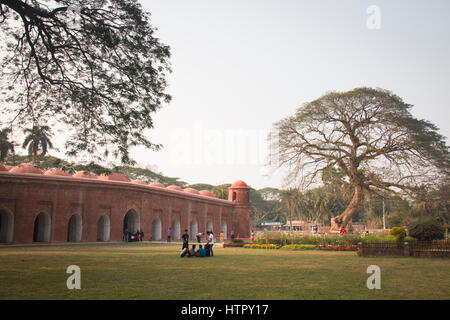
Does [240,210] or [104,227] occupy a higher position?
[240,210]

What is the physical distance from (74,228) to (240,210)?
20413 millimetres

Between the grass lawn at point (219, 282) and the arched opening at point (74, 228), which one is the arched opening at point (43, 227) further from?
the grass lawn at point (219, 282)

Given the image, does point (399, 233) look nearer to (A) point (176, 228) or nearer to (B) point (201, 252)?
(B) point (201, 252)

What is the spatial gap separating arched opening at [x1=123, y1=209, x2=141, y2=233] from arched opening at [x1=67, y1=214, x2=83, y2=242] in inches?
167

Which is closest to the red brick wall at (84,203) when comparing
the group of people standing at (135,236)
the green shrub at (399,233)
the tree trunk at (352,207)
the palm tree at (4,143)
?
the group of people standing at (135,236)

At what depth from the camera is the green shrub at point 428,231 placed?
13.9 m

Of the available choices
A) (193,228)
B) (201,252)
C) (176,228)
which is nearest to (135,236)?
(176,228)

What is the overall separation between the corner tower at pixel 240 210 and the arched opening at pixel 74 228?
20.0m

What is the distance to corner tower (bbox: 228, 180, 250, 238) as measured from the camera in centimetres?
4175

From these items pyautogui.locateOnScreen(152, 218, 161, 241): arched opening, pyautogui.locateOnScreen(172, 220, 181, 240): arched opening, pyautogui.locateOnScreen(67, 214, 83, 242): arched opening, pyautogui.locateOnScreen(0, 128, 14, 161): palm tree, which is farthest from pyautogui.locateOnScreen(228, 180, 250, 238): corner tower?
pyautogui.locateOnScreen(0, 128, 14, 161): palm tree

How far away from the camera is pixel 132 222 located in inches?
1116

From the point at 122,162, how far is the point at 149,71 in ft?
8.89
